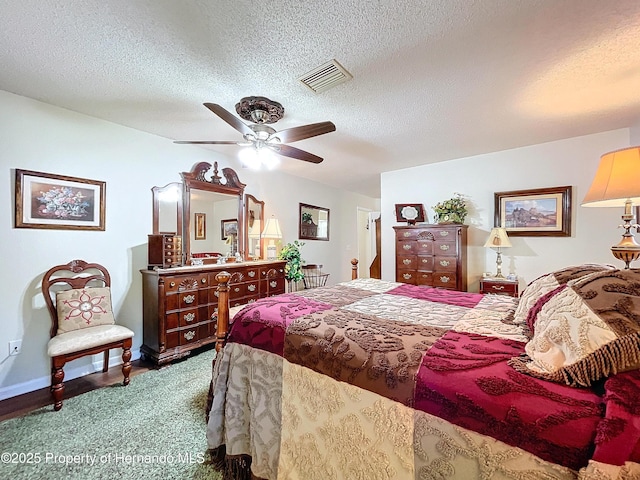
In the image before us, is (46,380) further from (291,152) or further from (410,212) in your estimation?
(410,212)

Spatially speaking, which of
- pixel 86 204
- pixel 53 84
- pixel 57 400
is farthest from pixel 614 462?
pixel 86 204

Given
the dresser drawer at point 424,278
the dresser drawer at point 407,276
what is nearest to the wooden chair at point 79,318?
the dresser drawer at point 407,276

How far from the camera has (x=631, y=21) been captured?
1413 millimetres

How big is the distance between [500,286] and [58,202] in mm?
4714

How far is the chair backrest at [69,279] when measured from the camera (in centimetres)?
235

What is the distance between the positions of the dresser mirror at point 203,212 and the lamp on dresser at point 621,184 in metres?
3.65

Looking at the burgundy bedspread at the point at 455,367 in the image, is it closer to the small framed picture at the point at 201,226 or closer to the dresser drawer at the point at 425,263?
the dresser drawer at the point at 425,263

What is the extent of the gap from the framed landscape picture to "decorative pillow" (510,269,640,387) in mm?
2900

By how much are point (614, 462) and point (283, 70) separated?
228 centimetres

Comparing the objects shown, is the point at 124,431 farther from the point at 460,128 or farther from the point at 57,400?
the point at 460,128

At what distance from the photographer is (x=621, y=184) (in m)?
1.36

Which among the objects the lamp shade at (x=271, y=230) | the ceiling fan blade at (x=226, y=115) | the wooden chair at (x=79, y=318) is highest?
the ceiling fan blade at (x=226, y=115)

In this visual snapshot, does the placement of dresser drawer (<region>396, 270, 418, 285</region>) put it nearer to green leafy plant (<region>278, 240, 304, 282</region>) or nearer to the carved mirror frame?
green leafy plant (<region>278, 240, 304, 282</region>)

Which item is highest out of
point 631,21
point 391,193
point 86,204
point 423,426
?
point 631,21
